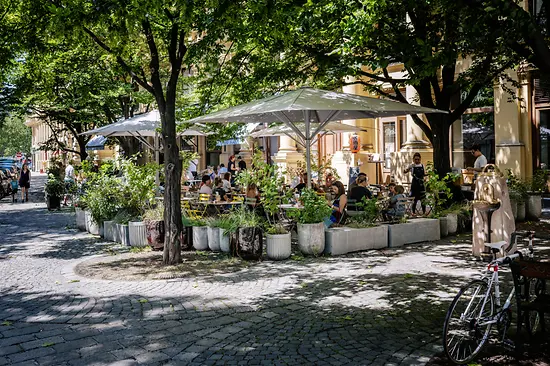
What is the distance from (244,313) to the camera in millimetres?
6766

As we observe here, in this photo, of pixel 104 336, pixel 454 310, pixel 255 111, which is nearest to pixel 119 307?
pixel 104 336

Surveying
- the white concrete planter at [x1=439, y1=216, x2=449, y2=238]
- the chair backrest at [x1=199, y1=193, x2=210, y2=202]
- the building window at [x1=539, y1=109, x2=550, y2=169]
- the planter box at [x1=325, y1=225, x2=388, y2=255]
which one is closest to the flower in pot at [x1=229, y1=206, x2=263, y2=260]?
the planter box at [x1=325, y1=225, x2=388, y2=255]

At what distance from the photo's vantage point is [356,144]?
2356 cm

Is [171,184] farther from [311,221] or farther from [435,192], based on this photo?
[435,192]

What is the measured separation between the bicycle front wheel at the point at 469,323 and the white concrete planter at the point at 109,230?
921 cm

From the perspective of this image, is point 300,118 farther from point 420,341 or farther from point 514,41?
point 420,341

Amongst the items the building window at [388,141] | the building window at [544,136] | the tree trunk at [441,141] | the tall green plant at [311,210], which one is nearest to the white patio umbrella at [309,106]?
the tall green plant at [311,210]

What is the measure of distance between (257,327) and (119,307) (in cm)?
191

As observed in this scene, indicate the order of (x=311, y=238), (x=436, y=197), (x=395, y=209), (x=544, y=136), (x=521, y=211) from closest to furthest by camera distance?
Answer: (x=311, y=238)
(x=395, y=209)
(x=436, y=197)
(x=521, y=211)
(x=544, y=136)

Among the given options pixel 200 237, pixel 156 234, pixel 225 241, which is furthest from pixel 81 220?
pixel 225 241

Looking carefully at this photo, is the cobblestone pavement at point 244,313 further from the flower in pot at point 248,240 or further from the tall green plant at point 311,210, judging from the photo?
the tall green plant at point 311,210

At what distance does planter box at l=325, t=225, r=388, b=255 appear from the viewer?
10.4 m

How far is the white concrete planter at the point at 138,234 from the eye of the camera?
11.7m

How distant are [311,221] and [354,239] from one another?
3.11 ft
